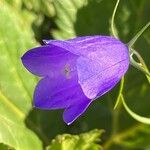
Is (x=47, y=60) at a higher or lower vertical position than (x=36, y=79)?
higher

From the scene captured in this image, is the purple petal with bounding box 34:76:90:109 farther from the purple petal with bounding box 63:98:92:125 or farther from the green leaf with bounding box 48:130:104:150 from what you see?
the green leaf with bounding box 48:130:104:150

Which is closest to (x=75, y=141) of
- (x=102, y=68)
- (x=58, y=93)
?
(x=58, y=93)

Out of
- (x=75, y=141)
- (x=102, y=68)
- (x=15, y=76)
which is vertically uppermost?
(x=102, y=68)

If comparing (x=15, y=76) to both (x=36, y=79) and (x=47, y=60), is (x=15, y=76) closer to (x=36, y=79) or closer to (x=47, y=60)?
(x=36, y=79)

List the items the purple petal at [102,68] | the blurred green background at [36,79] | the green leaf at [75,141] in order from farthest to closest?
1. the blurred green background at [36,79]
2. the green leaf at [75,141]
3. the purple petal at [102,68]

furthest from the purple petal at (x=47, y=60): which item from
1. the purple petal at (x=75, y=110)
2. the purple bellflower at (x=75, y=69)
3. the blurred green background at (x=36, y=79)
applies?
the blurred green background at (x=36, y=79)

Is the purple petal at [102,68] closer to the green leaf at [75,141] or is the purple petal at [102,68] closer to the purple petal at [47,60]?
the purple petal at [47,60]
